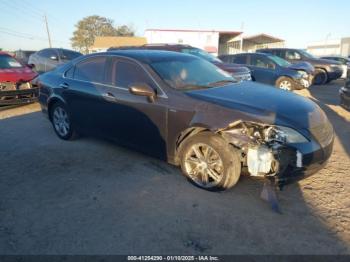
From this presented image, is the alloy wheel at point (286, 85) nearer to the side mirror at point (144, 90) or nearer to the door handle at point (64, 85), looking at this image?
the door handle at point (64, 85)

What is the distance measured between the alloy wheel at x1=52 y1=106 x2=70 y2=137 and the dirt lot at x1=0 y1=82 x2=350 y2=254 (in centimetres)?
92

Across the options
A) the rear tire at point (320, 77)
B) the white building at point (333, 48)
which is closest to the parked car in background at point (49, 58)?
the rear tire at point (320, 77)

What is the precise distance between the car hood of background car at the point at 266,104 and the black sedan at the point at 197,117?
0.01 metres

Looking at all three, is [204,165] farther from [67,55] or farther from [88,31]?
[88,31]

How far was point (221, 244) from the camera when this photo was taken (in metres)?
2.86

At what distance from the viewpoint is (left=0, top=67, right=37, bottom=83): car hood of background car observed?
8.67 m

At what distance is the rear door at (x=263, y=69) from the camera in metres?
11.7

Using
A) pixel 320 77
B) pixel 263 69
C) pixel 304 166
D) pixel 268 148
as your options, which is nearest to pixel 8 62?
pixel 263 69

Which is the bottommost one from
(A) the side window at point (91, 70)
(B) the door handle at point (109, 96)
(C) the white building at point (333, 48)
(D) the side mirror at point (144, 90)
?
(C) the white building at point (333, 48)

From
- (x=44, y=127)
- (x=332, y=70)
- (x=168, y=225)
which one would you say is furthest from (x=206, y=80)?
(x=332, y=70)

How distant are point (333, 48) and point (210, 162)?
80172mm

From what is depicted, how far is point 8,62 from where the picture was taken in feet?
31.3

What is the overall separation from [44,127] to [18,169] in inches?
100.0

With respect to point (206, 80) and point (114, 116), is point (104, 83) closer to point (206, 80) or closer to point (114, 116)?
point (114, 116)
